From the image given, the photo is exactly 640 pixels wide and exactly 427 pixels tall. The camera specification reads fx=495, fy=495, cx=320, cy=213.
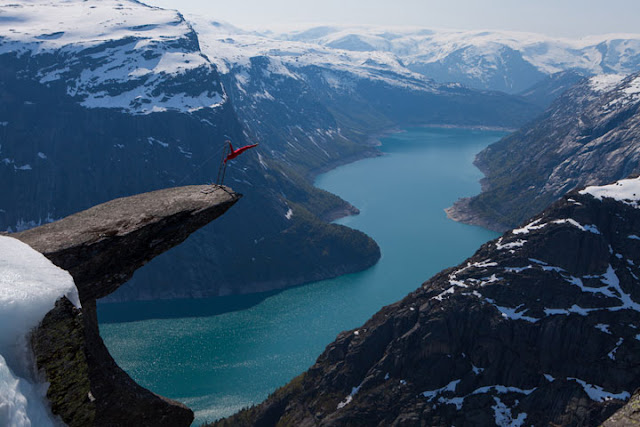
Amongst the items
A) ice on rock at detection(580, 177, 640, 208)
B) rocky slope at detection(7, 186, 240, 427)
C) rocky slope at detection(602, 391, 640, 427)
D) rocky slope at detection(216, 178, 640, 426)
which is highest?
rocky slope at detection(602, 391, 640, 427)

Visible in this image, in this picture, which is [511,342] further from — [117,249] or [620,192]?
[117,249]

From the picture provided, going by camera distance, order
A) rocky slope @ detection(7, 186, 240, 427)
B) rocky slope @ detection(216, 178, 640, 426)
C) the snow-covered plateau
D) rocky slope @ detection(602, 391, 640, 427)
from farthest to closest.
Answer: rocky slope @ detection(216, 178, 640, 426) < rocky slope @ detection(7, 186, 240, 427) < rocky slope @ detection(602, 391, 640, 427) < the snow-covered plateau

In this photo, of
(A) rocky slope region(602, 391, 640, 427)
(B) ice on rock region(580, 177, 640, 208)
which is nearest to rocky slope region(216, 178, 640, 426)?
(B) ice on rock region(580, 177, 640, 208)

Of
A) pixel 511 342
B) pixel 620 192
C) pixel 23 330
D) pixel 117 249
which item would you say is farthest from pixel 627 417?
pixel 620 192

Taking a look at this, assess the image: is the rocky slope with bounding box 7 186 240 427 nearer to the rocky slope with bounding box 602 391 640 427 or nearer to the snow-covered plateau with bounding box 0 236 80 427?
the snow-covered plateau with bounding box 0 236 80 427

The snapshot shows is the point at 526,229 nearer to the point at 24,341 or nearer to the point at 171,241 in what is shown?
the point at 171,241

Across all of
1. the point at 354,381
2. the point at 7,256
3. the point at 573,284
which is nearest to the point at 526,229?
the point at 573,284
